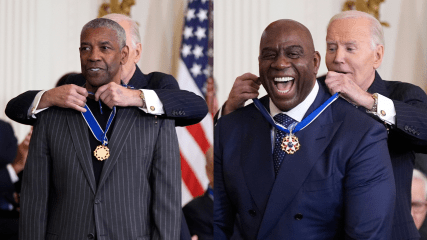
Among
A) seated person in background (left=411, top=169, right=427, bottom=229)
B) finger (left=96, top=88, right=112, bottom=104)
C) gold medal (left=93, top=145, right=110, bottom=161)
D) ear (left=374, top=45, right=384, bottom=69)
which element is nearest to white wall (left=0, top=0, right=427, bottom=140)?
ear (left=374, top=45, right=384, bottom=69)

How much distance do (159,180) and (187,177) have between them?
41.5 inches

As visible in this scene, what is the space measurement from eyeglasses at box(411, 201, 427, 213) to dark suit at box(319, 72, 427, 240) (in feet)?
2.37

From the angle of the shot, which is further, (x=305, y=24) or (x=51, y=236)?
(x=305, y=24)

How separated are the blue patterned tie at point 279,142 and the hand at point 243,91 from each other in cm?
29

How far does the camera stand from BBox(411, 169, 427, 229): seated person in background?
318 cm

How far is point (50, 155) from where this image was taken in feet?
7.38

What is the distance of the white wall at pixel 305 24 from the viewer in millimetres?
2980

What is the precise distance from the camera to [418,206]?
10.5 feet

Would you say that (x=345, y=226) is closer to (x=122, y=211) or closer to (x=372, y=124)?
(x=372, y=124)

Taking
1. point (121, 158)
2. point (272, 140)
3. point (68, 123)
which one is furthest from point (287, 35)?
point (68, 123)

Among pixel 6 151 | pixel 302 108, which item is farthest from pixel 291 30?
pixel 6 151

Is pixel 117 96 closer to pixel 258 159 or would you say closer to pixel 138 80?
pixel 138 80

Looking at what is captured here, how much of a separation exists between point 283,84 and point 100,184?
2.87ft

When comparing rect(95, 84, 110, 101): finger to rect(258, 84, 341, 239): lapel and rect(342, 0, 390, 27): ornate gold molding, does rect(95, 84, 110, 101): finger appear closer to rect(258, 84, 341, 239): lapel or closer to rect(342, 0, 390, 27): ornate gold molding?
rect(258, 84, 341, 239): lapel
